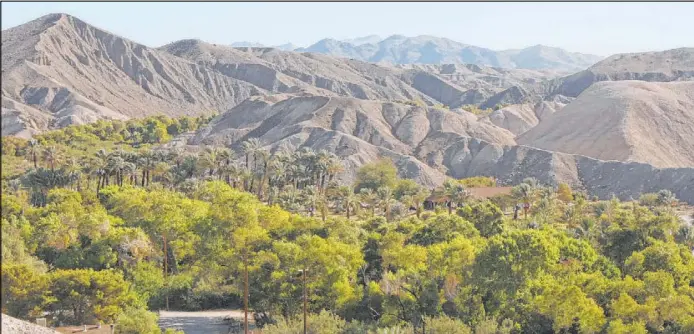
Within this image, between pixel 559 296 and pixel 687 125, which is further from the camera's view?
pixel 687 125

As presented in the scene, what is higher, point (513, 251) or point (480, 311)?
point (513, 251)

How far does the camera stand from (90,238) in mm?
51125

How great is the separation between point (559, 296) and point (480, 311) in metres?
4.24

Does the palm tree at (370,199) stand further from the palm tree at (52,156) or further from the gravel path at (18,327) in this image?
the gravel path at (18,327)

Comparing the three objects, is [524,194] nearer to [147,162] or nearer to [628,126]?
[147,162]

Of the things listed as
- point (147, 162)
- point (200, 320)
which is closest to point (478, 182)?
point (147, 162)

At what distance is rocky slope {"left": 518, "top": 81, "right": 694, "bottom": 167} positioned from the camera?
125500 mm

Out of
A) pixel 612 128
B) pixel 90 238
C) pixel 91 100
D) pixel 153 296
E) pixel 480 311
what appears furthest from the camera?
pixel 91 100

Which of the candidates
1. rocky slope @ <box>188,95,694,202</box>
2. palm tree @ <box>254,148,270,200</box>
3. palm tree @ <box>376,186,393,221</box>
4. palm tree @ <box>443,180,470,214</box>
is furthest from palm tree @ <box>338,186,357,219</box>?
rocky slope @ <box>188,95,694,202</box>

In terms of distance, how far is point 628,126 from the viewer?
130125 millimetres

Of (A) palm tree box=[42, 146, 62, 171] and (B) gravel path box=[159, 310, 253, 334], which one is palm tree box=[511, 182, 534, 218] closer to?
(B) gravel path box=[159, 310, 253, 334]

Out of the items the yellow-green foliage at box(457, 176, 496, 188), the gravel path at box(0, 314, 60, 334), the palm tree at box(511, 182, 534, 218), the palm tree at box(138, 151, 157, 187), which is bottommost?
the yellow-green foliage at box(457, 176, 496, 188)

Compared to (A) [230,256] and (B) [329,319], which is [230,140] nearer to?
(A) [230,256]

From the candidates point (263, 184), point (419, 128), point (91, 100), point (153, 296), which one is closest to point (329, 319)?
point (153, 296)
